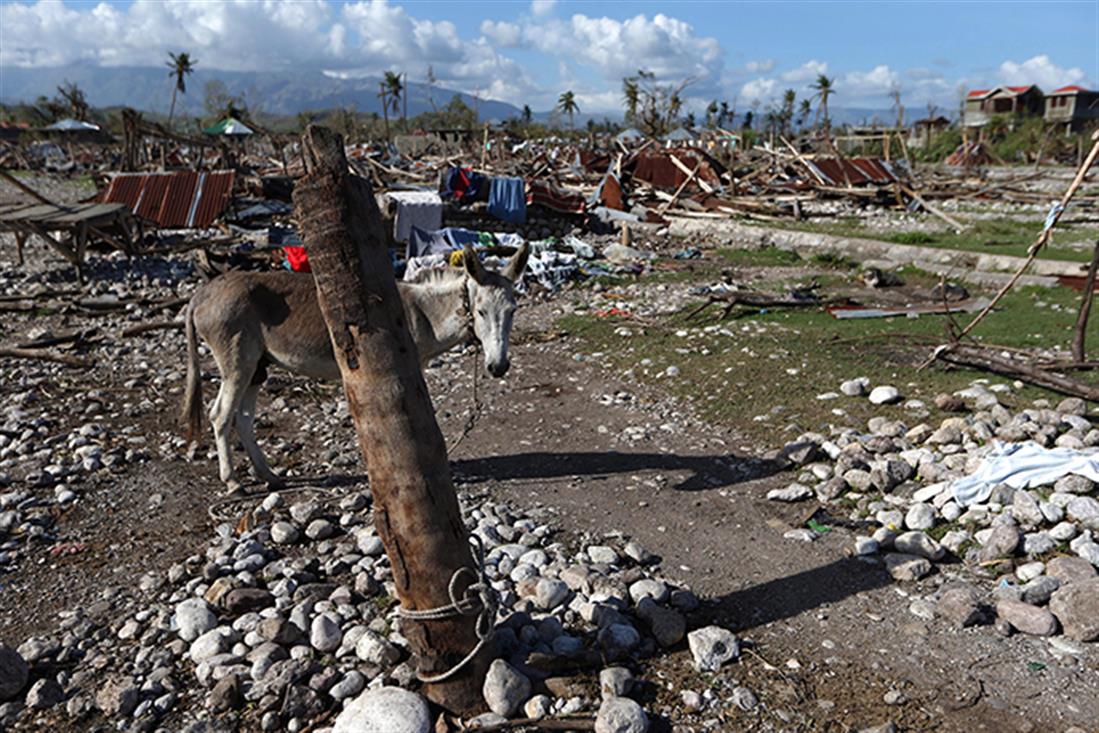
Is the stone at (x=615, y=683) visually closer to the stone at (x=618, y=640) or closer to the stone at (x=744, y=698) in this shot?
the stone at (x=618, y=640)

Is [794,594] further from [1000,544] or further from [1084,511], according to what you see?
[1084,511]

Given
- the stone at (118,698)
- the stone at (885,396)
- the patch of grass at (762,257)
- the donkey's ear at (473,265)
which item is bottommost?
the stone at (118,698)

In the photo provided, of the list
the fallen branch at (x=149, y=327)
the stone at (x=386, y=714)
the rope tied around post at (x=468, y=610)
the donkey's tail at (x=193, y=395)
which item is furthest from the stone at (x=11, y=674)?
the fallen branch at (x=149, y=327)

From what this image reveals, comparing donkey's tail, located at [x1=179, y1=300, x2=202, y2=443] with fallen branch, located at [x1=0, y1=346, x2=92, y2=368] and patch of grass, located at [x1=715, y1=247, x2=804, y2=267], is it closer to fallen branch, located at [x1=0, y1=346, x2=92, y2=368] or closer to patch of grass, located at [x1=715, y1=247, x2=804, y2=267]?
fallen branch, located at [x1=0, y1=346, x2=92, y2=368]

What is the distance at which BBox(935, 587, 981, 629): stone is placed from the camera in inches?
168

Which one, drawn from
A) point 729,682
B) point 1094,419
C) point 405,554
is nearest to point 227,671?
point 405,554

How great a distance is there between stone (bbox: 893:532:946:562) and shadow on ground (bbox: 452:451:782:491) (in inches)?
58.5

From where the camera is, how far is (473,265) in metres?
5.90

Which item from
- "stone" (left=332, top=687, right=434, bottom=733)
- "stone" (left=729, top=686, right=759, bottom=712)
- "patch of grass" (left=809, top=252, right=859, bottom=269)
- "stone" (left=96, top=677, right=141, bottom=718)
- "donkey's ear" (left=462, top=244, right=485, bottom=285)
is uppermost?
"donkey's ear" (left=462, top=244, right=485, bottom=285)

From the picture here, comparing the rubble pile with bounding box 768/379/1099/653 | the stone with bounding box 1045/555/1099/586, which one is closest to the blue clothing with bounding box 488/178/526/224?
the rubble pile with bounding box 768/379/1099/653

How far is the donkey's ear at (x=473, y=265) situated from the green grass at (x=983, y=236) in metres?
13.3

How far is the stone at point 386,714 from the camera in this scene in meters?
3.35

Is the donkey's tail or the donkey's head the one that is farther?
the donkey's tail

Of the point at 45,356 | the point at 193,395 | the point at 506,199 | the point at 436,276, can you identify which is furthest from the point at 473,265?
the point at 506,199
